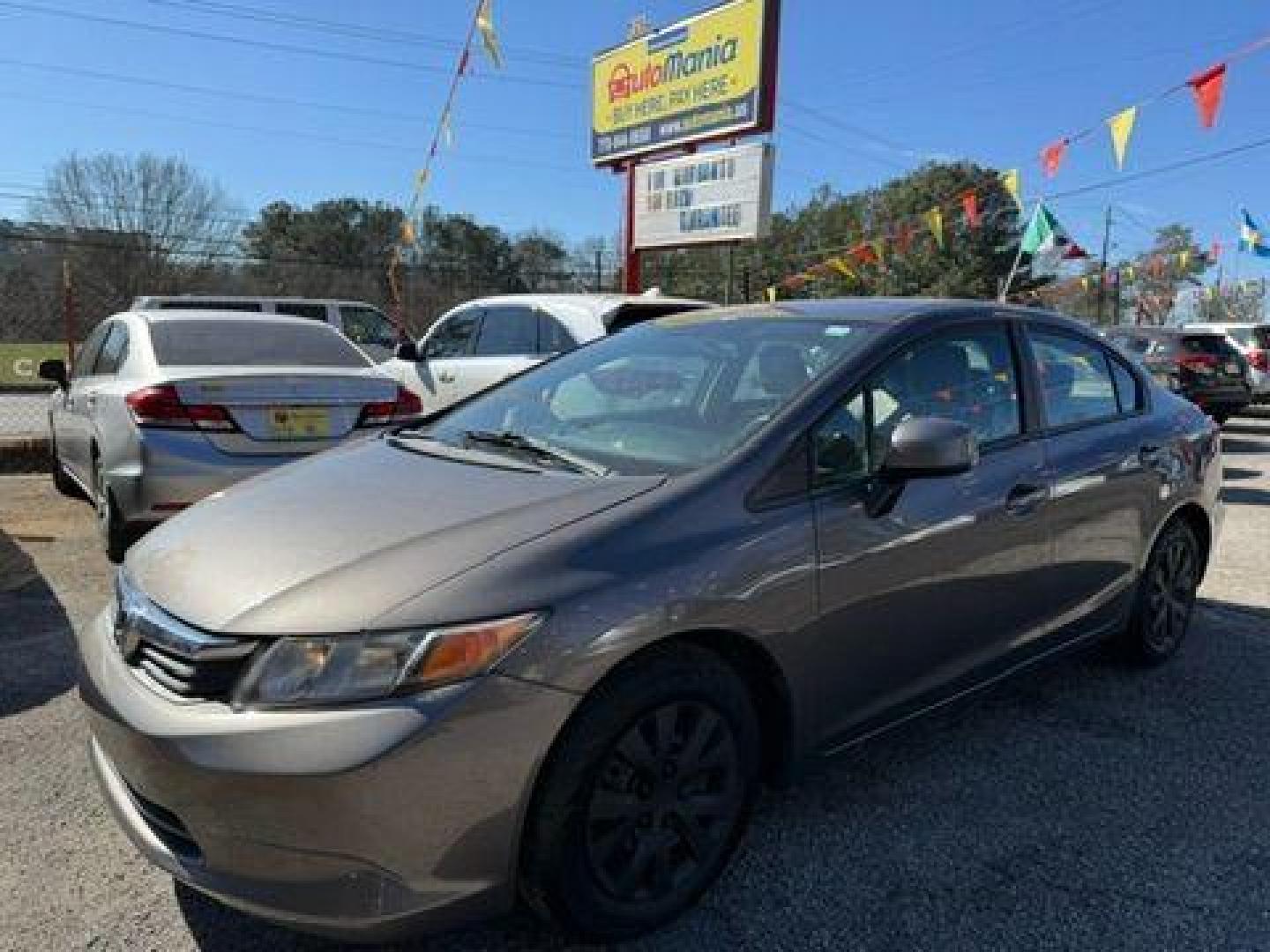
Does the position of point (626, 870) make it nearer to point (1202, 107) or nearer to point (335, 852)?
point (335, 852)

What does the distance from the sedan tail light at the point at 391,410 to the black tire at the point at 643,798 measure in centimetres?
352

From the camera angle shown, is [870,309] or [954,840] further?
[870,309]

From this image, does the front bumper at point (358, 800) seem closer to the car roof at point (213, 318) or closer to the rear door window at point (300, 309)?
the car roof at point (213, 318)

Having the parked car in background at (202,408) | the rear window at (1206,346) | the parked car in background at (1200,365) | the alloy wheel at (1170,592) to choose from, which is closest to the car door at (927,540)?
the alloy wheel at (1170,592)

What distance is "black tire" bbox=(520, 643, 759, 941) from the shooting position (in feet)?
7.39

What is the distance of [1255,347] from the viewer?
18.1 m

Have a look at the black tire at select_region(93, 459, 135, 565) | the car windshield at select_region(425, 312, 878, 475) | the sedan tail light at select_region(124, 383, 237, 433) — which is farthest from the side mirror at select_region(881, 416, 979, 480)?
the black tire at select_region(93, 459, 135, 565)

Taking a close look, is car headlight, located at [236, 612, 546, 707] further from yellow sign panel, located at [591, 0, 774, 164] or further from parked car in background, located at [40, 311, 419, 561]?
yellow sign panel, located at [591, 0, 774, 164]

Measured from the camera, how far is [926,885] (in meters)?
2.76

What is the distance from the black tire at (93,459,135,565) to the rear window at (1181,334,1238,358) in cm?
1426

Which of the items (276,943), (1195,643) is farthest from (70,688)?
(1195,643)

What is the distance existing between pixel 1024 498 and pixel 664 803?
5.58ft

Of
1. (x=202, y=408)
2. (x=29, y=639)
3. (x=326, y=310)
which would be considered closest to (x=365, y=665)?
(x=29, y=639)

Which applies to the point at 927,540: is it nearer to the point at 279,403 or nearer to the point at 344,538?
the point at 344,538
